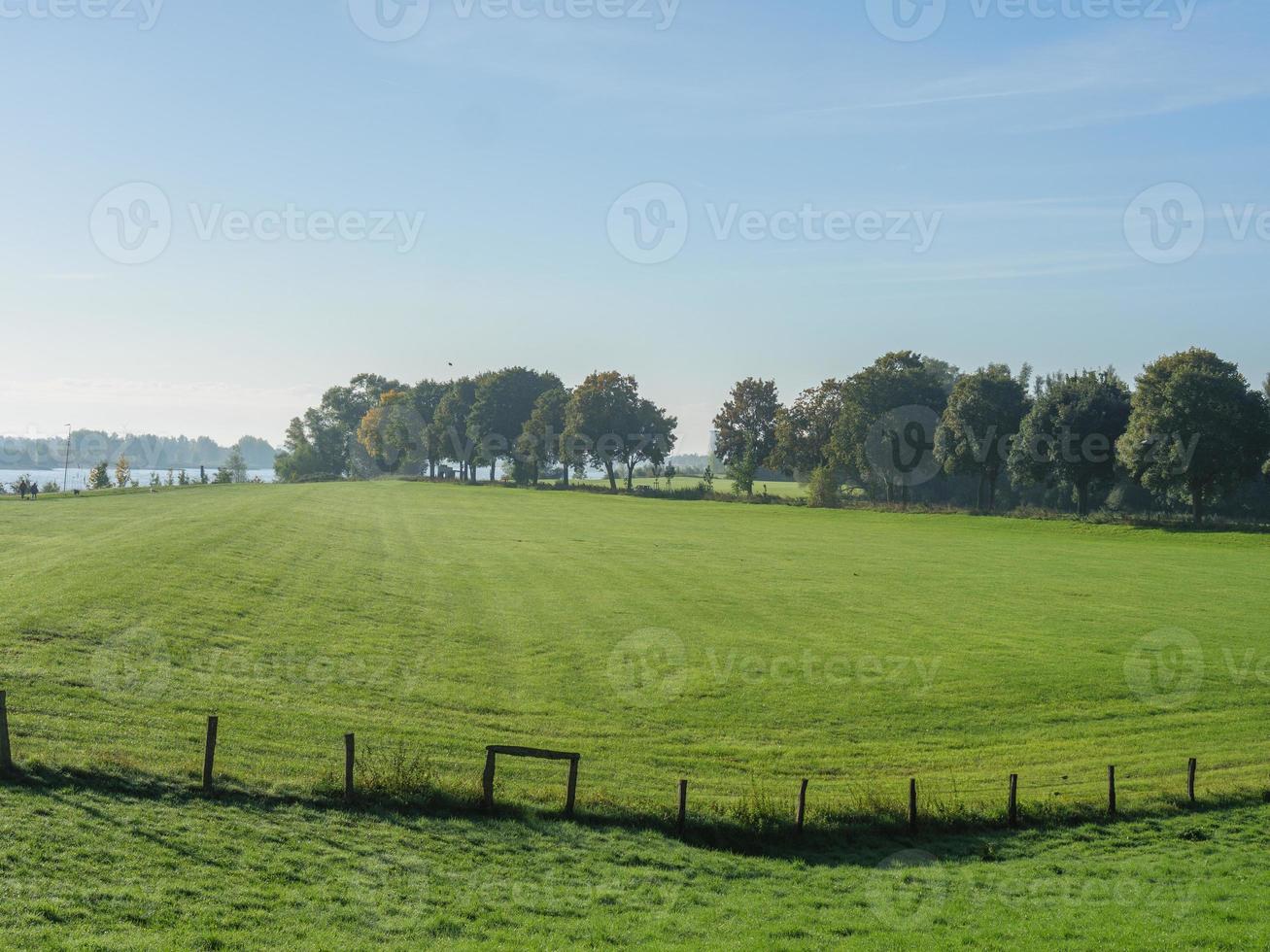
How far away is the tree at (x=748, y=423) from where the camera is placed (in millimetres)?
149750

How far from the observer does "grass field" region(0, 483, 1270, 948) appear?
14.9 m

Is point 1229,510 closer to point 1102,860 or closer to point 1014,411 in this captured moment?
point 1014,411

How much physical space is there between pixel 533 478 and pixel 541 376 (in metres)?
22.9

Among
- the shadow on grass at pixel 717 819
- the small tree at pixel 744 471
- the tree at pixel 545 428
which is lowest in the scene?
the shadow on grass at pixel 717 819

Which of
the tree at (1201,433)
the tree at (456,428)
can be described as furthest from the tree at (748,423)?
the tree at (1201,433)

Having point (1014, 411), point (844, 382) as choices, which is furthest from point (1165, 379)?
point (844, 382)

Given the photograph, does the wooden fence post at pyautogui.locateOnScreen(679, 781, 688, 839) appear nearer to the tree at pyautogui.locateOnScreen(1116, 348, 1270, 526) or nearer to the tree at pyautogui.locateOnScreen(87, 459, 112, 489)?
the tree at pyautogui.locateOnScreen(1116, 348, 1270, 526)

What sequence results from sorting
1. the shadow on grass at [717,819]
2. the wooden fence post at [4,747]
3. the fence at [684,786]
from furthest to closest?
the fence at [684,786]
the shadow on grass at [717,819]
the wooden fence post at [4,747]

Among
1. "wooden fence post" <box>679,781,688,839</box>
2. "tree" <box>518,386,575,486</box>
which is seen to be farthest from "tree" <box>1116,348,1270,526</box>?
"tree" <box>518,386,575,486</box>

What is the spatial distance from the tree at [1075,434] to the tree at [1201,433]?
7.54 meters

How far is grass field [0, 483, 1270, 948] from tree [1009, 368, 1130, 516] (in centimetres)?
3991

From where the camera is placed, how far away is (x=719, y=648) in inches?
1414

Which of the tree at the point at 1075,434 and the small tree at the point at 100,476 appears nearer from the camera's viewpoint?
the tree at the point at 1075,434

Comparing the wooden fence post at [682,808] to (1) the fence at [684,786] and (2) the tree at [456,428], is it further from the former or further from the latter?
(2) the tree at [456,428]
